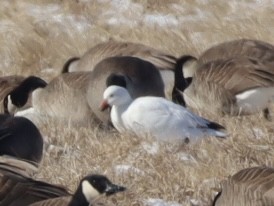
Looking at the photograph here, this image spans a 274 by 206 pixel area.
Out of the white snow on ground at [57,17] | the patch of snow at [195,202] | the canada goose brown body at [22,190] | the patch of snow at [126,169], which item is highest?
the canada goose brown body at [22,190]

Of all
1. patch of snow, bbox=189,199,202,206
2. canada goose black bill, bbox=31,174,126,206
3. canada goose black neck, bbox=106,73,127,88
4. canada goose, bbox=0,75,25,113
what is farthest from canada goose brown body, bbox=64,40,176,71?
canada goose black bill, bbox=31,174,126,206

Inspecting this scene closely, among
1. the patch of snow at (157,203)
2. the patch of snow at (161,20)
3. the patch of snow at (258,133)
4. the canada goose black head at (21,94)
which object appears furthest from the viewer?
the patch of snow at (161,20)

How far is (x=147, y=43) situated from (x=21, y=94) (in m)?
4.29

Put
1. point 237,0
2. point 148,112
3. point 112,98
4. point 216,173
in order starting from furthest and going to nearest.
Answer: point 237,0, point 112,98, point 148,112, point 216,173

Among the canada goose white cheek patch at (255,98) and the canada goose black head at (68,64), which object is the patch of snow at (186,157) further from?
the canada goose black head at (68,64)

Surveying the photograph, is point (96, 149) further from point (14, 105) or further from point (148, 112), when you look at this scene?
point (14, 105)

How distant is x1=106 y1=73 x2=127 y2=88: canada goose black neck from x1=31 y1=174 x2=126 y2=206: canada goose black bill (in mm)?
3728

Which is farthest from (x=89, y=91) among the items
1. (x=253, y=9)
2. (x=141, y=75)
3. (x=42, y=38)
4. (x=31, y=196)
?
(x=253, y=9)

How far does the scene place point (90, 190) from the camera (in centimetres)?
622

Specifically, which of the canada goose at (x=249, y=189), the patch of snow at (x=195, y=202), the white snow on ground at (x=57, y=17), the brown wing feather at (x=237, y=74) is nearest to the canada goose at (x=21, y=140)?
the patch of snow at (x=195, y=202)

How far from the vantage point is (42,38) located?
1677cm

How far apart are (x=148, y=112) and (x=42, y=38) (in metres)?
8.00

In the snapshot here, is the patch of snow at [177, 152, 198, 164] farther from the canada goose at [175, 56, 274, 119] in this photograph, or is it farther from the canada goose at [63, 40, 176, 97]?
the canada goose at [63, 40, 176, 97]

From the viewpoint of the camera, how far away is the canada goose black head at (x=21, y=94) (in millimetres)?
11859
